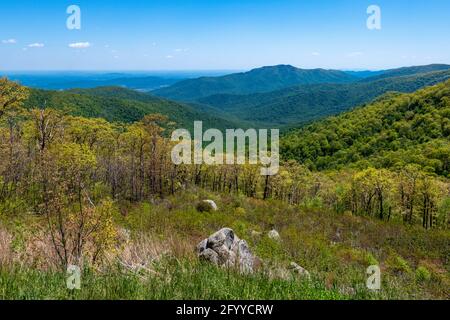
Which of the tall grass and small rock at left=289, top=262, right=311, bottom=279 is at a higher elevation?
the tall grass

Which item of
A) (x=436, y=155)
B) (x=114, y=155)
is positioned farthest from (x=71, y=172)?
(x=436, y=155)

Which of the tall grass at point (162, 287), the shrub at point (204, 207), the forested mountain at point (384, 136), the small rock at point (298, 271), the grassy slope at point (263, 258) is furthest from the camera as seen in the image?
the forested mountain at point (384, 136)

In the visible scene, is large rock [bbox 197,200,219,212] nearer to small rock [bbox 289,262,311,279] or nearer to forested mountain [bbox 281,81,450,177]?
small rock [bbox 289,262,311,279]

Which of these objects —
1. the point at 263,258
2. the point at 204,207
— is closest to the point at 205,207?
the point at 204,207

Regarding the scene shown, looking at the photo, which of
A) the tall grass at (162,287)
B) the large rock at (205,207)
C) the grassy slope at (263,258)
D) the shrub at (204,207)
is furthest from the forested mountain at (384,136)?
the tall grass at (162,287)

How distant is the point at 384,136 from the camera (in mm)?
116250

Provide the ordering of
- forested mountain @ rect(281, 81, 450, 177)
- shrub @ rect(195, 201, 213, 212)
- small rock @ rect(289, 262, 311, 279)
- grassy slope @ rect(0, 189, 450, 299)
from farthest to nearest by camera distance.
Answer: forested mountain @ rect(281, 81, 450, 177) < shrub @ rect(195, 201, 213, 212) < small rock @ rect(289, 262, 311, 279) < grassy slope @ rect(0, 189, 450, 299)

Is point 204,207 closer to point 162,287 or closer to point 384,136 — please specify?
point 162,287

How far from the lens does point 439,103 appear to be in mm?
120625

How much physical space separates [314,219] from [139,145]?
21.3 meters

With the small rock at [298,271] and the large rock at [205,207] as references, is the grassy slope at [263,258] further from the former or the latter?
the large rock at [205,207]

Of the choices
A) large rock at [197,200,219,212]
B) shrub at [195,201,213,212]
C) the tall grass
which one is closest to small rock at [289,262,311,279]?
the tall grass

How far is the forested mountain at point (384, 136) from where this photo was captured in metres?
99.7

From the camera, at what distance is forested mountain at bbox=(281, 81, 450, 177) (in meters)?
99.7
